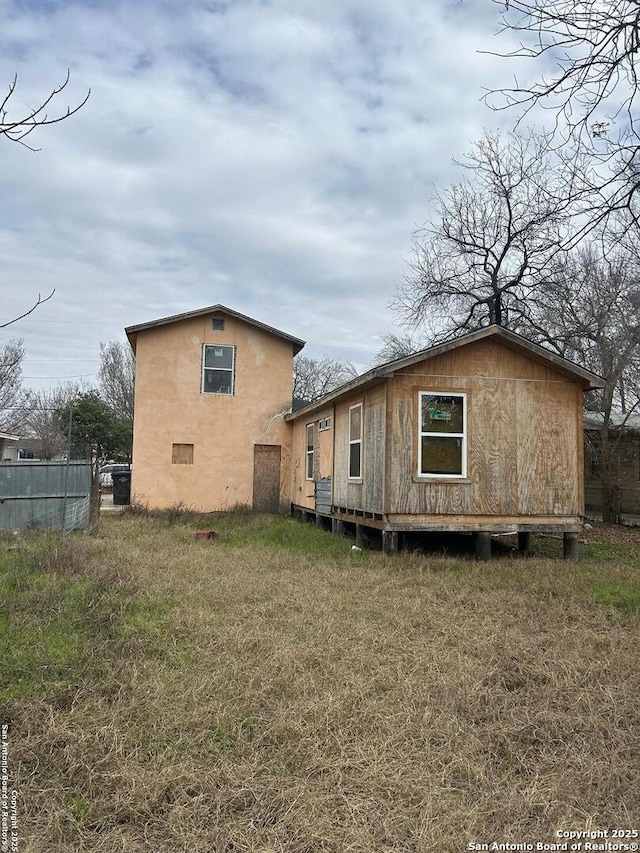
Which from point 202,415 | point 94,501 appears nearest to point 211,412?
point 202,415

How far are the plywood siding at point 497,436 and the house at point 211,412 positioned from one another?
844 cm

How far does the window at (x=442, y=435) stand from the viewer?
10.5 meters

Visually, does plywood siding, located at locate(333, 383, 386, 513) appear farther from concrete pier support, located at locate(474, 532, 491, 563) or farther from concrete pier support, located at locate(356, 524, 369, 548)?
concrete pier support, located at locate(474, 532, 491, 563)

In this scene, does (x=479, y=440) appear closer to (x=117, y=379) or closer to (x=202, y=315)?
(x=202, y=315)

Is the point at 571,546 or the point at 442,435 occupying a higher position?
the point at 442,435

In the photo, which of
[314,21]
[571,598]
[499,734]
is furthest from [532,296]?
[499,734]

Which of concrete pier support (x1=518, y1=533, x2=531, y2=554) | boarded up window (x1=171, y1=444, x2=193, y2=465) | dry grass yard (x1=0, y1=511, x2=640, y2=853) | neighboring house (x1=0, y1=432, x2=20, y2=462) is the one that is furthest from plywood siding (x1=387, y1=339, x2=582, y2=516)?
neighboring house (x1=0, y1=432, x2=20, y2=462)

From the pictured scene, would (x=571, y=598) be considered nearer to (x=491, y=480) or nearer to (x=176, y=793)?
(x=491, y=480)

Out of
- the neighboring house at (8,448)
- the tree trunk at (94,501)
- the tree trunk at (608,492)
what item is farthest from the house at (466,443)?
the neighboring house at (8,448)

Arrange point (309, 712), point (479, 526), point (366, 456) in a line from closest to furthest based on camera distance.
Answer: point (309, 712) < point (479, 526) < point (366, 456)

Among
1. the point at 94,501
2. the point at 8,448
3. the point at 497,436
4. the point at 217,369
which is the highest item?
the point at 217,369

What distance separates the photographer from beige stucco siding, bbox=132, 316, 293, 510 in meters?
17.5

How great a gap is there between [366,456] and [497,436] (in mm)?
2299

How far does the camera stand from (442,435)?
10539 mm
